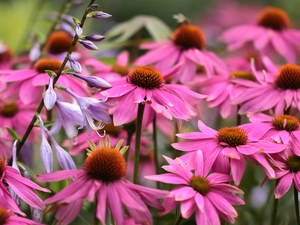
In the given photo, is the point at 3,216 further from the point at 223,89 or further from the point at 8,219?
the point at 223,89

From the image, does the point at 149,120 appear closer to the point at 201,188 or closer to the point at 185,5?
the point at 201,188

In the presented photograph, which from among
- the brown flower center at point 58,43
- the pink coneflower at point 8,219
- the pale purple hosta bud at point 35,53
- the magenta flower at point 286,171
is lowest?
the brown flower center at point 58,43

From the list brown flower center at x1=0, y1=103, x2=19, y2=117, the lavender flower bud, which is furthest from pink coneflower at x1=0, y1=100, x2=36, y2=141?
the lavender flower bud

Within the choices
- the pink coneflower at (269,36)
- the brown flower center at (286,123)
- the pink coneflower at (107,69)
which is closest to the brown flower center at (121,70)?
the pink coneflower at (107,69)

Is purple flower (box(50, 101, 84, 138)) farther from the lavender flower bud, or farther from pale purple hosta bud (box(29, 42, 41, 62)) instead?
pale purple hosta bud (box(29, 42, 41, 62))

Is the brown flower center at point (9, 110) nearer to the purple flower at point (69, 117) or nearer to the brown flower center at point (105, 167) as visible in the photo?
the purple flower at point (69, 117)
